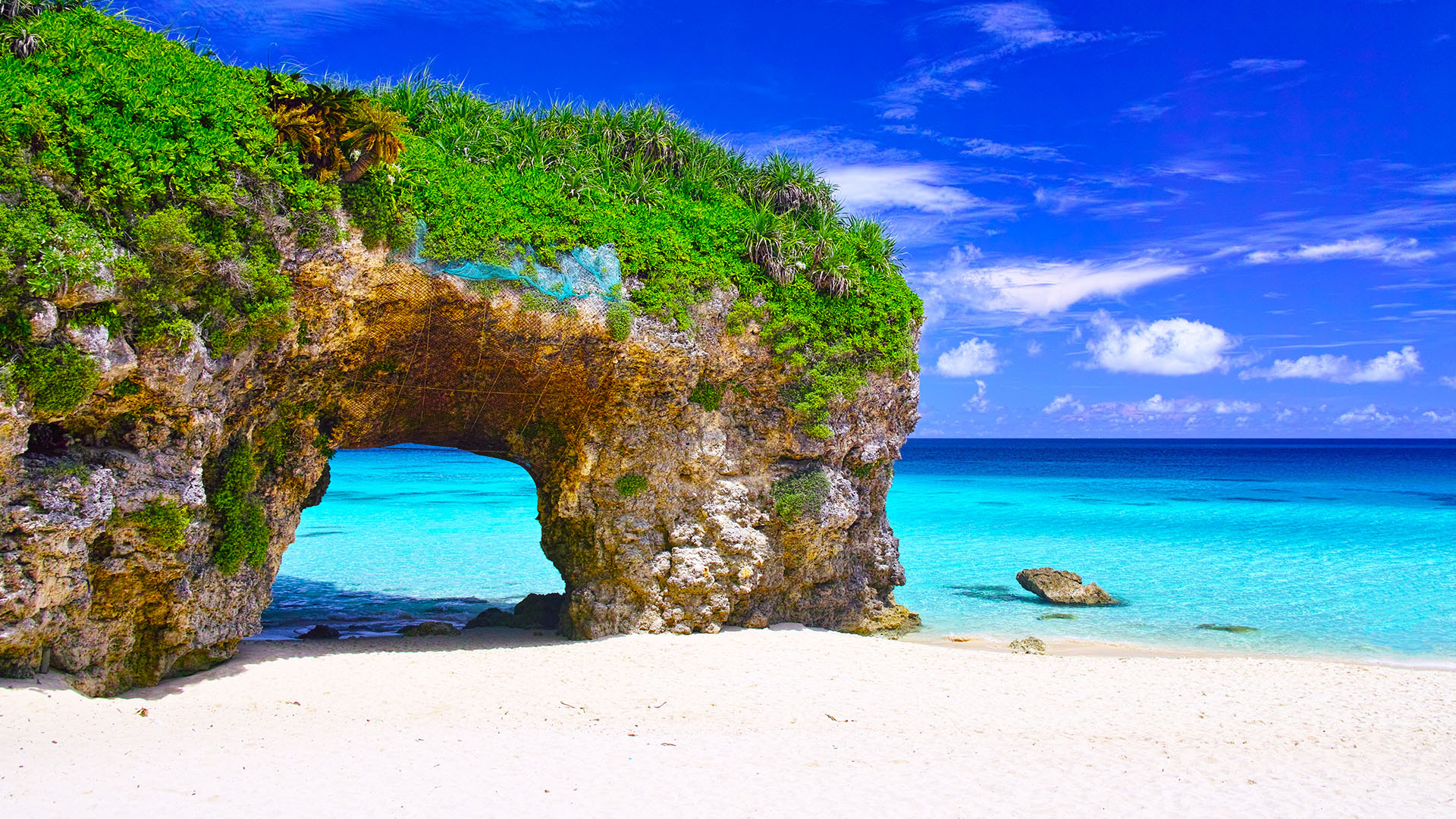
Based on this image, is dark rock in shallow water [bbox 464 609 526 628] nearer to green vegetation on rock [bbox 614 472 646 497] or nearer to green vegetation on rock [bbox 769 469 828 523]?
green vegetation on rock [bbox 614 472 646 497]

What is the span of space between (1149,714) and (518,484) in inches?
1602

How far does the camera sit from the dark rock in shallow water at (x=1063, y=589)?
18.3m

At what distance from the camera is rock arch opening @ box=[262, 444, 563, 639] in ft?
53.7

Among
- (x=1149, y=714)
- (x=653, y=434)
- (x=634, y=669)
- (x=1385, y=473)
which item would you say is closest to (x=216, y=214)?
(x=653, y=434)

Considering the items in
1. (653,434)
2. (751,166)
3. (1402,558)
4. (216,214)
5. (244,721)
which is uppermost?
(751,166)

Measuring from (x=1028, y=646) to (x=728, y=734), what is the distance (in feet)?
24.1

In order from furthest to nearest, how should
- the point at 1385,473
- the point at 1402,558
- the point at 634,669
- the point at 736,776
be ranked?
the point at 1385,473 → the point at 1402,558 → the point at 634,669 → the point at 736,776

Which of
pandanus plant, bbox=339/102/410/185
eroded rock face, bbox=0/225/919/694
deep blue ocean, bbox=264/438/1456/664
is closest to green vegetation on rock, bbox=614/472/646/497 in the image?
eroded rock face, bbox=0/225/919/694

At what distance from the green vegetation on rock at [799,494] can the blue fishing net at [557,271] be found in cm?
401

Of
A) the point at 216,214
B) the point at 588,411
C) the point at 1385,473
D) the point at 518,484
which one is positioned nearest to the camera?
the point at 216,214

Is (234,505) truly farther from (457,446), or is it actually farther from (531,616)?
(531,616)

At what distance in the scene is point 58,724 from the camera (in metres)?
7.21

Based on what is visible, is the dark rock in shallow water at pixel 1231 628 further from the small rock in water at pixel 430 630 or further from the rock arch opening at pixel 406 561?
the small rock in water at pixel 430 630

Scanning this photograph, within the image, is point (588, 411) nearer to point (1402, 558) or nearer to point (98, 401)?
point (98, 401)
